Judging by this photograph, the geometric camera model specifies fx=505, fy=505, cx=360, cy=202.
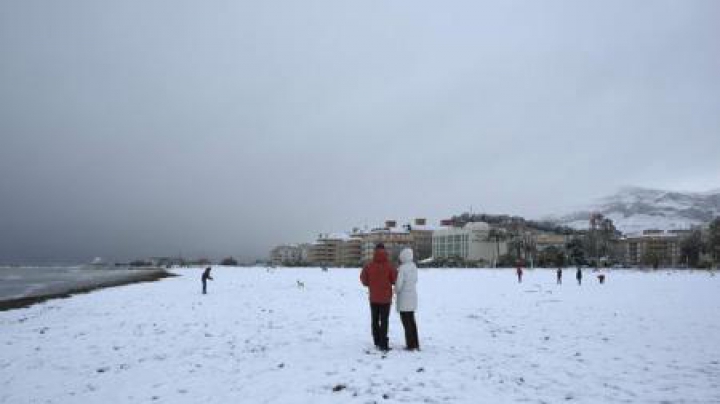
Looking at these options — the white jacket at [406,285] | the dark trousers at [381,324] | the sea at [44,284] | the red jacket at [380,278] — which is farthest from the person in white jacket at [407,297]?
the sea at [44,284]

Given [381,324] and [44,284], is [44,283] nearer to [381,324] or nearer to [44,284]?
[44,284]

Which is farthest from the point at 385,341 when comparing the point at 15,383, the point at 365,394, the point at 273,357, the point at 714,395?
the point at 15,383

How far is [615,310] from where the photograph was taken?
19594 millimetres

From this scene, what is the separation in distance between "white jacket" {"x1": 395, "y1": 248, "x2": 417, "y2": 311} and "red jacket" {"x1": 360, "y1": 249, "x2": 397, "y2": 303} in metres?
0.17

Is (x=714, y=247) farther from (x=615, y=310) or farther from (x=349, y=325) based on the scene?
(x=349, y=325)

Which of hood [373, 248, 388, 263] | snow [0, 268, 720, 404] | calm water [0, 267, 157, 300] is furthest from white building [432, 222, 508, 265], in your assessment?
hood [373, 248, 388, 263]

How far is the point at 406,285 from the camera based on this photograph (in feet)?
34.3

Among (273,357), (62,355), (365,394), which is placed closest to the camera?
(365,394)

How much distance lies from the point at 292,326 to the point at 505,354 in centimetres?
635

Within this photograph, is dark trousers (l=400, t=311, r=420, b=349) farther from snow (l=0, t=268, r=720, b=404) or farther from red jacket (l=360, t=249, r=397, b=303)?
red jacket (l=360, t=249, r=397, b=303)

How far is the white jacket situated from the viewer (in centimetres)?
1030

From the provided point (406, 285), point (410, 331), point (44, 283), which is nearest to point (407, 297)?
point (406, 285)

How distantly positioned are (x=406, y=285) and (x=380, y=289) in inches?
21.5

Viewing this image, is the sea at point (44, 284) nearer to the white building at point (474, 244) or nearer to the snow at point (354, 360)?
the snow at point (354, 360)
